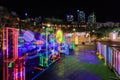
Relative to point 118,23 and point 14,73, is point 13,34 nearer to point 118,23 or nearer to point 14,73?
point 14,73

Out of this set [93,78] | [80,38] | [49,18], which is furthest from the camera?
[49,18]

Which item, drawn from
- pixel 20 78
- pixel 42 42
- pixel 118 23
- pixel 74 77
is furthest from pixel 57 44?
pixel 118 23

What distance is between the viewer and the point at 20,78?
27.5 feet

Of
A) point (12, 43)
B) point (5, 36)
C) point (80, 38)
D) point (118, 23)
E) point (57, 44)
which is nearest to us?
point (5, 36)

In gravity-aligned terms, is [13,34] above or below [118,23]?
below

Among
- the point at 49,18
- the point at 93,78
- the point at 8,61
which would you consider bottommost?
the point at 93,78

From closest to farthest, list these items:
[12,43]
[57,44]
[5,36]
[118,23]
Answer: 1. [5,36]
2. [12,43]
3. [57,44]
4. [118,23]

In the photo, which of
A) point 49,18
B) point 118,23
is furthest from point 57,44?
point 118,23

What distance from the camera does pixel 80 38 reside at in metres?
61.8

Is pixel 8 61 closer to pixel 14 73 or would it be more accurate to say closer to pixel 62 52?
pixel 14 73

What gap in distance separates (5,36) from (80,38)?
55091 millimetres

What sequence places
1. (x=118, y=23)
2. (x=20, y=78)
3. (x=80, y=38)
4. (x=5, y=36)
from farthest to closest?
(x=118, y=23)
(x=80, y=38)
(x=20, y=78)
(x=5, y=36)

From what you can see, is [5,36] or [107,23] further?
[107,23]

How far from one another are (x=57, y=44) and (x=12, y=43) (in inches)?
543
